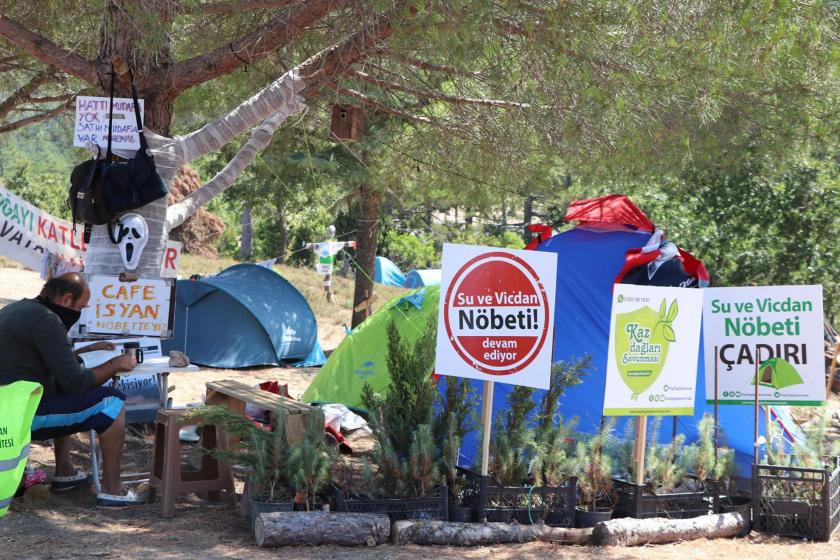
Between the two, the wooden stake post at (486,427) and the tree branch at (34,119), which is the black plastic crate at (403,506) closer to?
the wooden stake post at (486,427)

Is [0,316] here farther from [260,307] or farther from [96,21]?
[260,307]

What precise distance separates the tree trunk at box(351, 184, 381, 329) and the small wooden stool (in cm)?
679

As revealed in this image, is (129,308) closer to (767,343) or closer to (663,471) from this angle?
(663,471)

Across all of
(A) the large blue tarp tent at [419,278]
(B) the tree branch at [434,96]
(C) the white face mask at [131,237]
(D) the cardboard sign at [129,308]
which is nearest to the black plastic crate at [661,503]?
(D) the cardboard sign at [129,308]

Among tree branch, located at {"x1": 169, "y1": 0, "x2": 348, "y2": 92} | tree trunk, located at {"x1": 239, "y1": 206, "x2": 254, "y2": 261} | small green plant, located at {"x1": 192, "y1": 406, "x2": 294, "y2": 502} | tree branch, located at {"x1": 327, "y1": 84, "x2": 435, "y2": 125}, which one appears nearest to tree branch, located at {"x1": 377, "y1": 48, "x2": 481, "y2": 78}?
tree branch, located at {"x1": 169, "y1": 0, "x2": 348, "y2": 92}

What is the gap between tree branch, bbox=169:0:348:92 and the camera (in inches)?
241

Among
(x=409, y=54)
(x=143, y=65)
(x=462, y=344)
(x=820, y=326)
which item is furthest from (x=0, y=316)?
(x=820, y=326)

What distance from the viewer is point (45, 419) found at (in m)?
5.10

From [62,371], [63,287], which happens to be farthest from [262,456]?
[63,287]

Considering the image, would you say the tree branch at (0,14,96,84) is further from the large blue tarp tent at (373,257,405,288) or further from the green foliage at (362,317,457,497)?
the large blue tarp tent at (373,257,405,288)

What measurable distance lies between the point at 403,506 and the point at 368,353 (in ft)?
12.9

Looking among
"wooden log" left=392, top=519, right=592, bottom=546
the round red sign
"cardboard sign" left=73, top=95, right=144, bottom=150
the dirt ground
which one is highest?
"cardboard sign" left=73, top=95, right=144, bottom=150

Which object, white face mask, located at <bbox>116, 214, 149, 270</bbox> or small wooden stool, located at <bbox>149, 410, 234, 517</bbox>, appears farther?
white face mask, located at <bbox>116, 214, 149, 270</bbox>

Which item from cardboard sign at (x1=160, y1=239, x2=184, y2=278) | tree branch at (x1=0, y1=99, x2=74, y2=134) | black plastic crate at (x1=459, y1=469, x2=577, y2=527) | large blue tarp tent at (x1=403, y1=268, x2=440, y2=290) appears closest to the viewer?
black plastic crate at (x1=459, y1=469, x2=577, y2=527)
